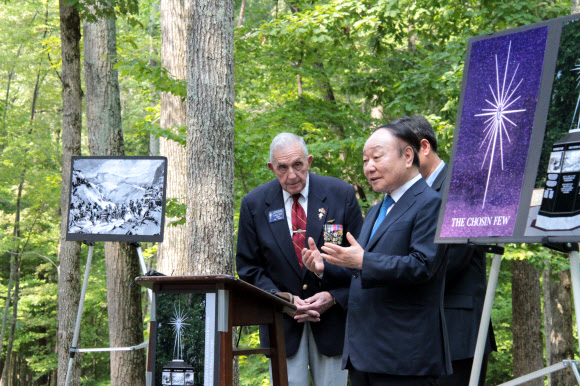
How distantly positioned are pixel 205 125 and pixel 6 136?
13.3 meters

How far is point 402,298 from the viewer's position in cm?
271

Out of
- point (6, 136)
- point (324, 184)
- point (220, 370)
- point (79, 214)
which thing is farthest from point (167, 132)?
point (6, 136)

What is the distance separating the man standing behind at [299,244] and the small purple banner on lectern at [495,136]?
3.47ft

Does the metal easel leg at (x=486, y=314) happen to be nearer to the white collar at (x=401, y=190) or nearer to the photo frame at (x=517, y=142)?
the photo frame at (x=517, y=142)

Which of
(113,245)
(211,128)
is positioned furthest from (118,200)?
(113,245)

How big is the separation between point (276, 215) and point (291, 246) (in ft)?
0.64

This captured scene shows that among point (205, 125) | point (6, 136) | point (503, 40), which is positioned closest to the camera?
point (503, 40)

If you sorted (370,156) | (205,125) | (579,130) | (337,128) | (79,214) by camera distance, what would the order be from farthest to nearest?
(337,128), (79,214), (205,125), (370,156), (579,130)

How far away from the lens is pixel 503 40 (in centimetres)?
264

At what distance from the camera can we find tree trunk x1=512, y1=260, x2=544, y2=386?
34.8ft

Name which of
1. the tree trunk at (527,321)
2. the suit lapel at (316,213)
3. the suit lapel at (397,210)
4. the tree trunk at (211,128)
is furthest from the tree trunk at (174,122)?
the tree trunk at (527,321)

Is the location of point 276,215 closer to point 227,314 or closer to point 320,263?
point 320,263

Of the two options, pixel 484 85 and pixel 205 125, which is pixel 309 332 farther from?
pixel 205 125

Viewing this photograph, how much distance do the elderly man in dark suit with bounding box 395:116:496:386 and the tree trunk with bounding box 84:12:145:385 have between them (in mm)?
4455
